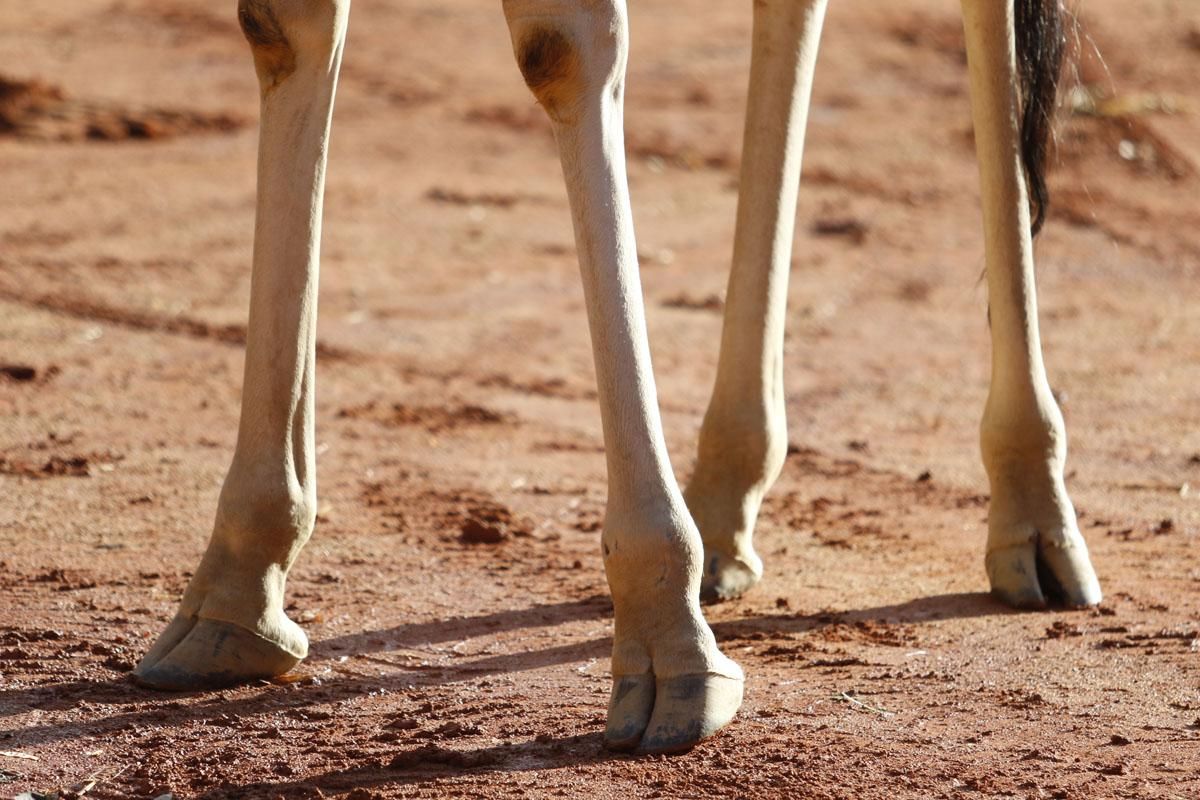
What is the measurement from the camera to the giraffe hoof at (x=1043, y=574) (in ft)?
12.8

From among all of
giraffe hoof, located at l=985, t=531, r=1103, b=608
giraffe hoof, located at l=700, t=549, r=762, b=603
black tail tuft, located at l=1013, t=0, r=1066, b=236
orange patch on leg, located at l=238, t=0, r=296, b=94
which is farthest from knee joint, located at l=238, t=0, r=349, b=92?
giraffe hoof, located at l=985, t=531, r=1103, b=608

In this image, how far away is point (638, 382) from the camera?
291 cm

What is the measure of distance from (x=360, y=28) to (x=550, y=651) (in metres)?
9.39

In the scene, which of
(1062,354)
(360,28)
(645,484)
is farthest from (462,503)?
(360,28)

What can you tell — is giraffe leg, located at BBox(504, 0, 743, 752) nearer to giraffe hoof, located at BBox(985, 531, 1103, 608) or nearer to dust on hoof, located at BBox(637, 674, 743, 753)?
dust on hoof, located at BBox(637, 674, 743, 753)

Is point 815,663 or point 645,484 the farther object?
point 815,663

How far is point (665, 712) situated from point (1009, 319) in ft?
5.52

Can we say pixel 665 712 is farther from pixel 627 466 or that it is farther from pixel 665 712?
pixel 627 466

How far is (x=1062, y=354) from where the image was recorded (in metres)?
6.79

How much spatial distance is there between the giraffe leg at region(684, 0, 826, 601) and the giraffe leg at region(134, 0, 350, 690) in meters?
1.13

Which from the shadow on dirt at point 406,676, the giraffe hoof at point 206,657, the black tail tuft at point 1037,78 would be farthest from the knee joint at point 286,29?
the black tail tuft at point 1037,78

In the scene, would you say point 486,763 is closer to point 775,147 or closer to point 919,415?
point 775,147

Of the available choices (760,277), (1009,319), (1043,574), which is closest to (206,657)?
(760,277)

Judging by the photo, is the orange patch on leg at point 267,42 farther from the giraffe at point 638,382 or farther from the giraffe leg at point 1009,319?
the giraffe leg at point 1009,319
